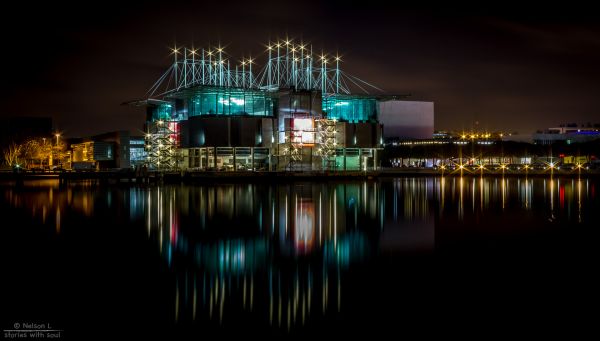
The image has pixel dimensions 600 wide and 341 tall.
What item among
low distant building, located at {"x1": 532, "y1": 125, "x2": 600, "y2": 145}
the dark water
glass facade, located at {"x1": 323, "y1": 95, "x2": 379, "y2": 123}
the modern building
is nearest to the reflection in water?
the dark water

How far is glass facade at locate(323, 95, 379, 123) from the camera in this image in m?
66.9

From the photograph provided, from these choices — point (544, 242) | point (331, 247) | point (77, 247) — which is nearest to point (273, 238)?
point (331, 247)

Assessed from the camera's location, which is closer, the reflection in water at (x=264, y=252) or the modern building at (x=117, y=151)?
the reflection in water at (x=264, y=252)

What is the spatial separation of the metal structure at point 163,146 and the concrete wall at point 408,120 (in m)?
42.6

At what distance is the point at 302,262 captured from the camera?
10.2m

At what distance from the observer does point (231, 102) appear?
199ft

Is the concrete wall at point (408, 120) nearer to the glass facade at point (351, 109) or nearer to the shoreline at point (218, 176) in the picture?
the glass facade at point (351, 109)

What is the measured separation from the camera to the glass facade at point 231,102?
60156 millimetres

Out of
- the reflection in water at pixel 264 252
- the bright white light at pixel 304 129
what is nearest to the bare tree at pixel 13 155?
the bright white light at pixel 304 129

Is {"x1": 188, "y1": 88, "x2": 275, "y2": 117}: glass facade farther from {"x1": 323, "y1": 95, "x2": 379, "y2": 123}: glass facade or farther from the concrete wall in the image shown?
the concrete wall

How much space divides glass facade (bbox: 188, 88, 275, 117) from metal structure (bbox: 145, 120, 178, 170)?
15.8ft

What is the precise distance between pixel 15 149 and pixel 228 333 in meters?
90.5

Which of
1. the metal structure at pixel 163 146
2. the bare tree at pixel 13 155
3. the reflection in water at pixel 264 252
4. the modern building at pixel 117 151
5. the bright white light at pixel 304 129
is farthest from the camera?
the modern building at pixel 117 151

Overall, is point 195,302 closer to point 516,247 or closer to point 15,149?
point 516,247
